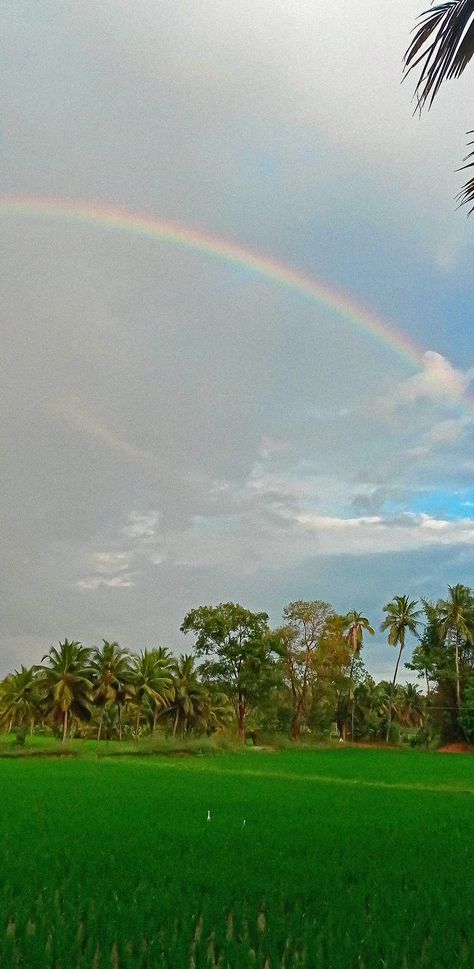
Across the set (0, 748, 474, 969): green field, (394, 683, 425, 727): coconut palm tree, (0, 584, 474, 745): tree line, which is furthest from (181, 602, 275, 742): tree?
(0, 748, 474, 969): green field

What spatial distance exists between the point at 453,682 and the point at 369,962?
66.4 metres

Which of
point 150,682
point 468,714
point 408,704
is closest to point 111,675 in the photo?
point 150,682

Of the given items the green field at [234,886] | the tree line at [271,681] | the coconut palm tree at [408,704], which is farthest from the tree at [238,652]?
the green field at [234,886]

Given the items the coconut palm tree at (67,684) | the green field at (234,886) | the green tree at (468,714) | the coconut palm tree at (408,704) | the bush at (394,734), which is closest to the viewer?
the green field at (234,886)

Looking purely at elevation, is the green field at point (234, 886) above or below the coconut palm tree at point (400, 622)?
below

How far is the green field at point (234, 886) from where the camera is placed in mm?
5734

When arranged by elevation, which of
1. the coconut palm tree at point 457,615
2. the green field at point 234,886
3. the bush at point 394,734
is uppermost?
the coconut palm tree at point 457,615

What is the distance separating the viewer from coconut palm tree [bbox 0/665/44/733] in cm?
5543

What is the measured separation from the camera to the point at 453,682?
224 feet

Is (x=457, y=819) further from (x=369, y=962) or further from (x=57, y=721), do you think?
(x=57, y=721)

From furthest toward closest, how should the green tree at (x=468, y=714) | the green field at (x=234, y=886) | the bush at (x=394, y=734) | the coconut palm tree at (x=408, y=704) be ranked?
the coconut palm tree at (x=408, y=704)
the bush at (x=394, y=734)
the green tree at (x=468, y=714)
the green field at (x=234, y=886)

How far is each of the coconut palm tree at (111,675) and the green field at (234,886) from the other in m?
39.5

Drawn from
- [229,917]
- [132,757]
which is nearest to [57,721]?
[132,757]

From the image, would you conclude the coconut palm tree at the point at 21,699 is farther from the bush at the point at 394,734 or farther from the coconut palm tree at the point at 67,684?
the bush at the point at 394,734
